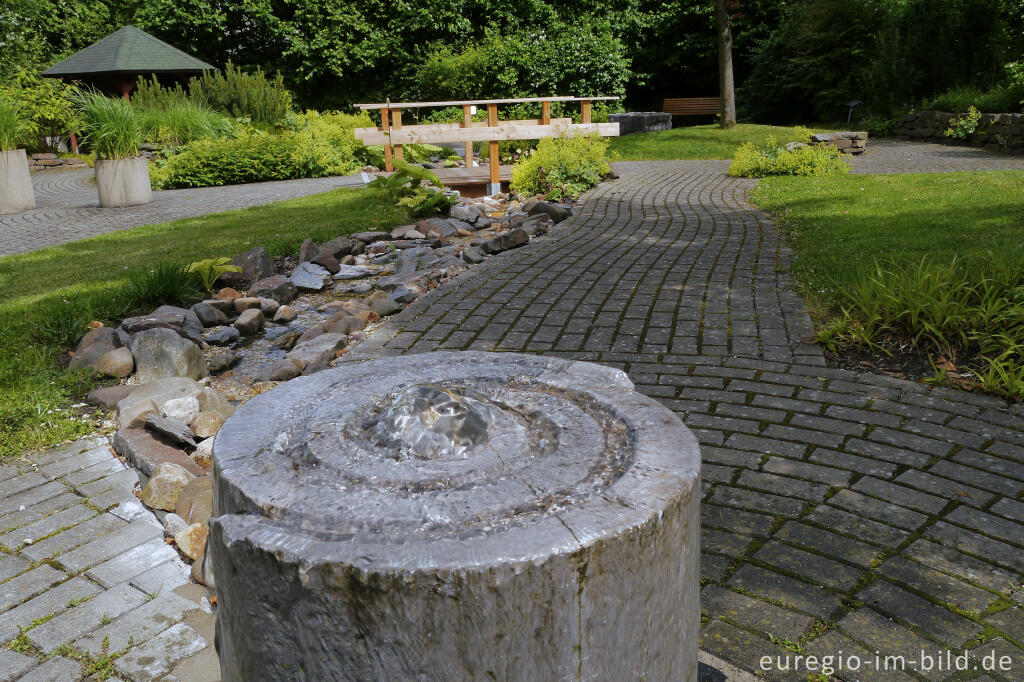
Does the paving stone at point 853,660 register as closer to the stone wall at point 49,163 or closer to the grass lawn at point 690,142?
the grass lawn at point 690,142

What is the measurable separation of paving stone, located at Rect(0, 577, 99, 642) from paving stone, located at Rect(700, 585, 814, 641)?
2145 millimetres

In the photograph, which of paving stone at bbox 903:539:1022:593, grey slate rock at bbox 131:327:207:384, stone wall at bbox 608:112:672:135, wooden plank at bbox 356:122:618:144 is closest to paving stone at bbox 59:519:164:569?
grey slate rock at bbox 131:327:207:384

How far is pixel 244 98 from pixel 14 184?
7.91 meters

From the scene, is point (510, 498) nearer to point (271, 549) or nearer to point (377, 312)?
point (271, 549)

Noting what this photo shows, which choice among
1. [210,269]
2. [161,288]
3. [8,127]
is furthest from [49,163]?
[161,288]

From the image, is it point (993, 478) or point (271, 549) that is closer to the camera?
point (271, 549)

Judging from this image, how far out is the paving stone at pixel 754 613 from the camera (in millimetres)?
2490

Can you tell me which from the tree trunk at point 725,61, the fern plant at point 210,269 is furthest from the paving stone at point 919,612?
the tree trunk at point 725,61

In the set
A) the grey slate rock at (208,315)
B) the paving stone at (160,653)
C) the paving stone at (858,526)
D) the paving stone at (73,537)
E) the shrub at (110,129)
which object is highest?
the shrub at (110,129)

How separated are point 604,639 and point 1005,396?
3.54 metres

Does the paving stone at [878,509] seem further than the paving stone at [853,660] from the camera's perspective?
Yes

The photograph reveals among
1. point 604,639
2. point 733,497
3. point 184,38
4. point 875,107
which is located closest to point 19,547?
point 604,639

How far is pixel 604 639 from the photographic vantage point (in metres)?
1.57

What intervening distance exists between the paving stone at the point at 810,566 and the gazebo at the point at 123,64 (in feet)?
72.6
